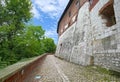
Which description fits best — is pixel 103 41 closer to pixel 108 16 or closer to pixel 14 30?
pixel 108 16

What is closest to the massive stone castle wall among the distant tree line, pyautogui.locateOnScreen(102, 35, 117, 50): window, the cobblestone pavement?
pyautogui.locateOnScreen(102, 35, 117, 50): window

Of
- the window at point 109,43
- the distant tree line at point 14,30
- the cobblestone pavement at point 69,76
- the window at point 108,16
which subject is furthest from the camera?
the distant tree line at point 14,30

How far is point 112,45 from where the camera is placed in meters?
6.18

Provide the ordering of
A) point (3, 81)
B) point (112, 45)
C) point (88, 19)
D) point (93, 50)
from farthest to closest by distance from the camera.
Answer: point (88, 19)
point (93, 50)
point (112, 45)
point (3, 81)

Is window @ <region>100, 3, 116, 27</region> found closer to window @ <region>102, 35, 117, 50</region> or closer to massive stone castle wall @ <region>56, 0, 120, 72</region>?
massive stone castle wall @ <region>56, 0, 120, 72</region>

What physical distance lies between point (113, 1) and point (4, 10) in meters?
14.5

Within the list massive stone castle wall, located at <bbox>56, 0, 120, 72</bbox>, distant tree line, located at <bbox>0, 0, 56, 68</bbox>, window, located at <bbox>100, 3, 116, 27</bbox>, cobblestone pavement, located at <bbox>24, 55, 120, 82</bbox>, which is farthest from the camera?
distant tree line, located at <bbox>0, 0, 56, 68</bbox>

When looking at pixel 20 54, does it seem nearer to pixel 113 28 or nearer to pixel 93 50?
pixel 93 50

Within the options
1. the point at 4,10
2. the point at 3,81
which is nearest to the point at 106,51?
the point at 3,81

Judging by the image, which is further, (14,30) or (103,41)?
(14,30)

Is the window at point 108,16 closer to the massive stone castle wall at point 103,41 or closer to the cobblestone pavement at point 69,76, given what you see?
the massive stone castle wall at point 103,41

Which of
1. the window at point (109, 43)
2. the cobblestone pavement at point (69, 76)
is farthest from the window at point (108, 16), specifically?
the cobblestone pavement at point (69, 76)

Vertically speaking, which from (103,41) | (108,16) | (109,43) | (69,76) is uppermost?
(108,16)

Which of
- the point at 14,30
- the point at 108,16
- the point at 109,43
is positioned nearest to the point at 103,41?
the point at 109,43
